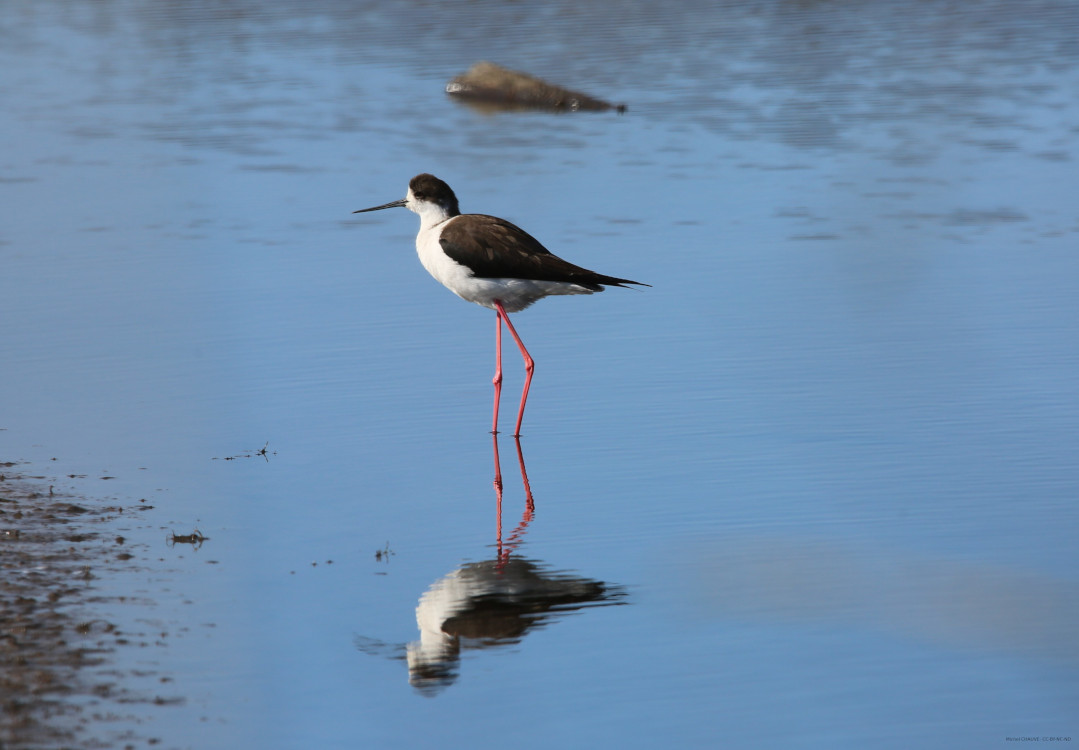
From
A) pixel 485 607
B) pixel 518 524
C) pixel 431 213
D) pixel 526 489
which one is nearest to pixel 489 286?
pixel 431 213

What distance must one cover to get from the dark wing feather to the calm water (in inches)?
25.2

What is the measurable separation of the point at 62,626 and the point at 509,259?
3.59 m

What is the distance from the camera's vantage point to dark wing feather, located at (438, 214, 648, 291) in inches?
318

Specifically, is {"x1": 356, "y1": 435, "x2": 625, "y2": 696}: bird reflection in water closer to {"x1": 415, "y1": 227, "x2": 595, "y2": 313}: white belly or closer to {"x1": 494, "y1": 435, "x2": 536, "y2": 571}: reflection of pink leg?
{"x1": 494, "y1": 435, "x2": 536, "y2": 571}: reflection of pink leg

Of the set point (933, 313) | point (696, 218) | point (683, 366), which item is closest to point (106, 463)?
point (683, 366)

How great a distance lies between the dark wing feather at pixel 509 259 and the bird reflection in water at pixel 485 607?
2290 mm

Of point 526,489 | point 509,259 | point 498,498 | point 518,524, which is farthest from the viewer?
point 509,259

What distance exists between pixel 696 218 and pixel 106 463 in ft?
20.1

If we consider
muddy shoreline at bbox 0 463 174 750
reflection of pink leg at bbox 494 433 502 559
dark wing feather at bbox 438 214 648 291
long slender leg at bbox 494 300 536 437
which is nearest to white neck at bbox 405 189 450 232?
dark wing feather at bbox 438 214 648 291

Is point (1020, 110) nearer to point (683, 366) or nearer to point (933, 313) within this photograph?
point (933, 313)

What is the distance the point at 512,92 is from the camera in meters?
18.2

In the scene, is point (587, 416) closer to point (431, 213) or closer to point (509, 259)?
point (509, 259)

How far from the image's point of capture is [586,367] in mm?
8703

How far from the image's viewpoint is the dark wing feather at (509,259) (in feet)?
26.5
